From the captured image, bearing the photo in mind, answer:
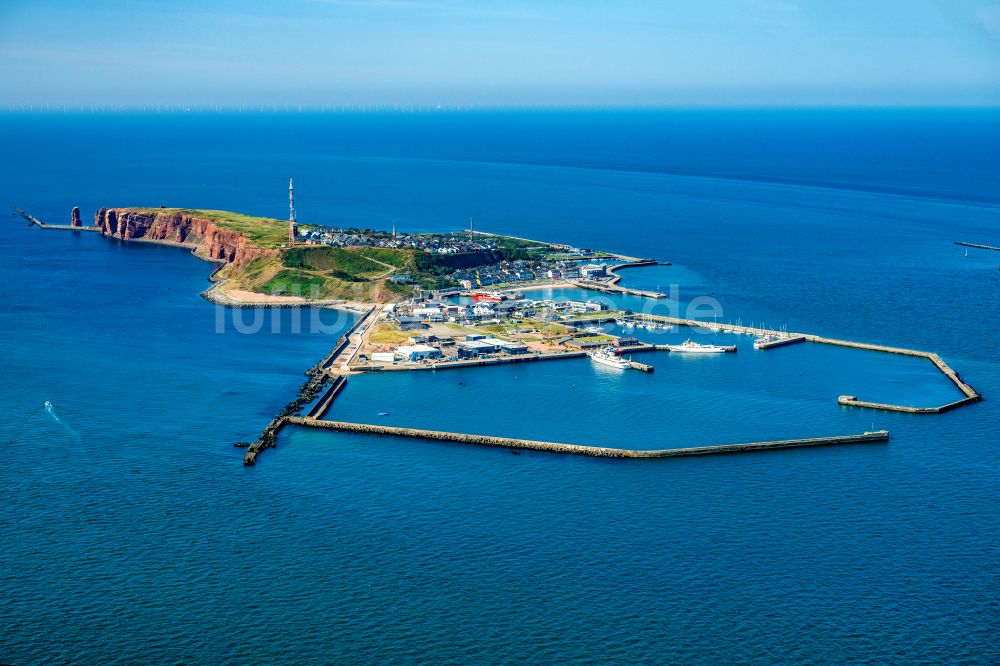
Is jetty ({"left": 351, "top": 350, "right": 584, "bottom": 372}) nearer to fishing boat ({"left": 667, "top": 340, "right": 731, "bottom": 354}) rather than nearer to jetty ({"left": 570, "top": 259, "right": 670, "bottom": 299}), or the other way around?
fishing boat ({"left": 667, "top": 340, "right": 731, "bottom": 354})

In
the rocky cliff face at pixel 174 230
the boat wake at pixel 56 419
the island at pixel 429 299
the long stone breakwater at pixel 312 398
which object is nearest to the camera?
the long stone breakwater at pixel 312 398

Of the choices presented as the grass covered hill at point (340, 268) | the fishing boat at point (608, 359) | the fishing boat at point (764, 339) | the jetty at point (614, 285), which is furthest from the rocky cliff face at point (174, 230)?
the fishing boat at point (764, 339)

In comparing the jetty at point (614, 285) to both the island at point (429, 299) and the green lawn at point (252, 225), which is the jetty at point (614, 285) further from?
the green lawn at point (252, 225)

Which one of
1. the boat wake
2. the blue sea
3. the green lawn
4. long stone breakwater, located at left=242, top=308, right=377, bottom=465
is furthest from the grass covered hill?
the boat wake

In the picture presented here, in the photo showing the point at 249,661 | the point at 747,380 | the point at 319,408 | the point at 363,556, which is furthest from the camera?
the point at 747,380

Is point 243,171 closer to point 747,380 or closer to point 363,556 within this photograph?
point 747,380

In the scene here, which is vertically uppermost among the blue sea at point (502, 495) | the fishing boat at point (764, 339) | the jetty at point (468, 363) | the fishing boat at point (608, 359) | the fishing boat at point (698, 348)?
the fishing boat at point (764, 339)

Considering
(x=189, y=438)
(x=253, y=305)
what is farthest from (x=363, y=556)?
(x=253, y=305)
